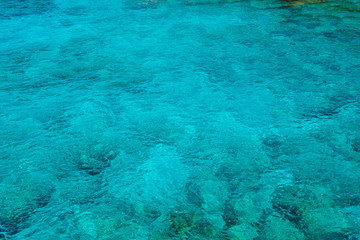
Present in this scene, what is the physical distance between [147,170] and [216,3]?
13.4ft

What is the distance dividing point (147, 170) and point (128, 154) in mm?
247

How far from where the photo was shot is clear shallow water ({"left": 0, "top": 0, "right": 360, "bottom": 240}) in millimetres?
2078

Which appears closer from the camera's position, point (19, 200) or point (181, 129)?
point (19, 200)

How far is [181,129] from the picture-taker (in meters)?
2.85

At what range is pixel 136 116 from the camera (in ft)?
9.88

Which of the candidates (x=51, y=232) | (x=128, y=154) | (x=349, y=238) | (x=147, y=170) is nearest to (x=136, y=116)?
(x=128, y=154)

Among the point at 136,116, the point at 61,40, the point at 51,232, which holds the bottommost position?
the point at 51,232

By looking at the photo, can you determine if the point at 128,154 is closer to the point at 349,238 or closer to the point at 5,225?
the point at 5,225

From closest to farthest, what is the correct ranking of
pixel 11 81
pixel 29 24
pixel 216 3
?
pixel 11 81, pixel 29 24, pixel 216 3

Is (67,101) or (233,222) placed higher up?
(67,101)

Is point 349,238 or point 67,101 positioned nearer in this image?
point 349,238

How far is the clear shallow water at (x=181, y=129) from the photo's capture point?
2.08m

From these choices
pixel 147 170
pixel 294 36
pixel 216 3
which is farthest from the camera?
pixel 216 3

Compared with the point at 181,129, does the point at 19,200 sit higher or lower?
lower
